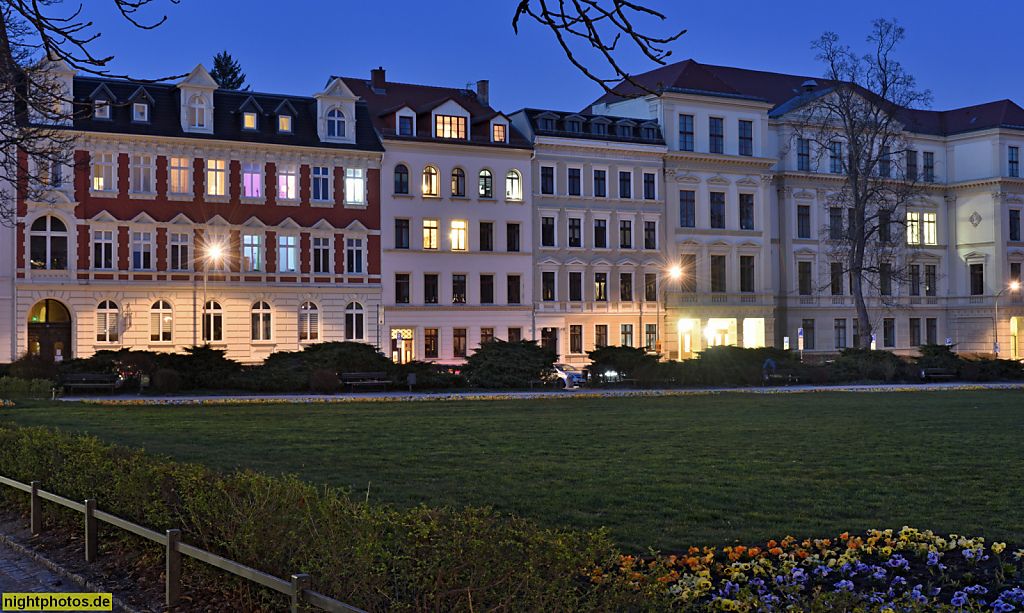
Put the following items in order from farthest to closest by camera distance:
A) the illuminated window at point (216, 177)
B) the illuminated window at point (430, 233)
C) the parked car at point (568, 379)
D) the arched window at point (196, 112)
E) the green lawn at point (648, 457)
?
the illuminated window at point (430, 233)
the illuminated window at point (216, 177)
the arched window at point (196, 112)
the parked car at point (568, 379)
the green lawn at point (648, 457)

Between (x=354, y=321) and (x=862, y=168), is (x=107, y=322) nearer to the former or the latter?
(x=354, y=321)

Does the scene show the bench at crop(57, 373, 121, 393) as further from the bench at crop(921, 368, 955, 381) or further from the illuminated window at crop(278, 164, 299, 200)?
the bench at crop(921, 368, 955, 381)

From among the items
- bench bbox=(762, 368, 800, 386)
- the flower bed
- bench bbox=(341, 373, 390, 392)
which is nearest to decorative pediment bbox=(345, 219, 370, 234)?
bench bbox=(341, 373, 390, 392)

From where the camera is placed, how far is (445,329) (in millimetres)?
55469

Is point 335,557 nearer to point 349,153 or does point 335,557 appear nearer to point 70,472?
point 70,472

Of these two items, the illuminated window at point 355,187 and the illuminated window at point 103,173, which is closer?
the illuminated window at point 103,173

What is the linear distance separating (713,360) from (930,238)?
37.1m

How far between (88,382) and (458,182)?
2620 centimetres

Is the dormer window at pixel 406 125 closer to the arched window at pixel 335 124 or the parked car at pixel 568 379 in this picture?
the arched window at pixel 335 124

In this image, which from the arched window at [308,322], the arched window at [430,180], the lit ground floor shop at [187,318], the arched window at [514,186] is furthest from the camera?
the arched window at [514,186]

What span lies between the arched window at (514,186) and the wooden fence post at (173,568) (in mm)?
50267

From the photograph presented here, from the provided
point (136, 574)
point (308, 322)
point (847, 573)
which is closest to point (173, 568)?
point (136, 574)

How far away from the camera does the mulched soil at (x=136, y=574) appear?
Answer: 306 inches

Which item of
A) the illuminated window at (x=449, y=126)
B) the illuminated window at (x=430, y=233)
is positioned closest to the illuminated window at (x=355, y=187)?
the illuminated window at (x=430, y=233)
